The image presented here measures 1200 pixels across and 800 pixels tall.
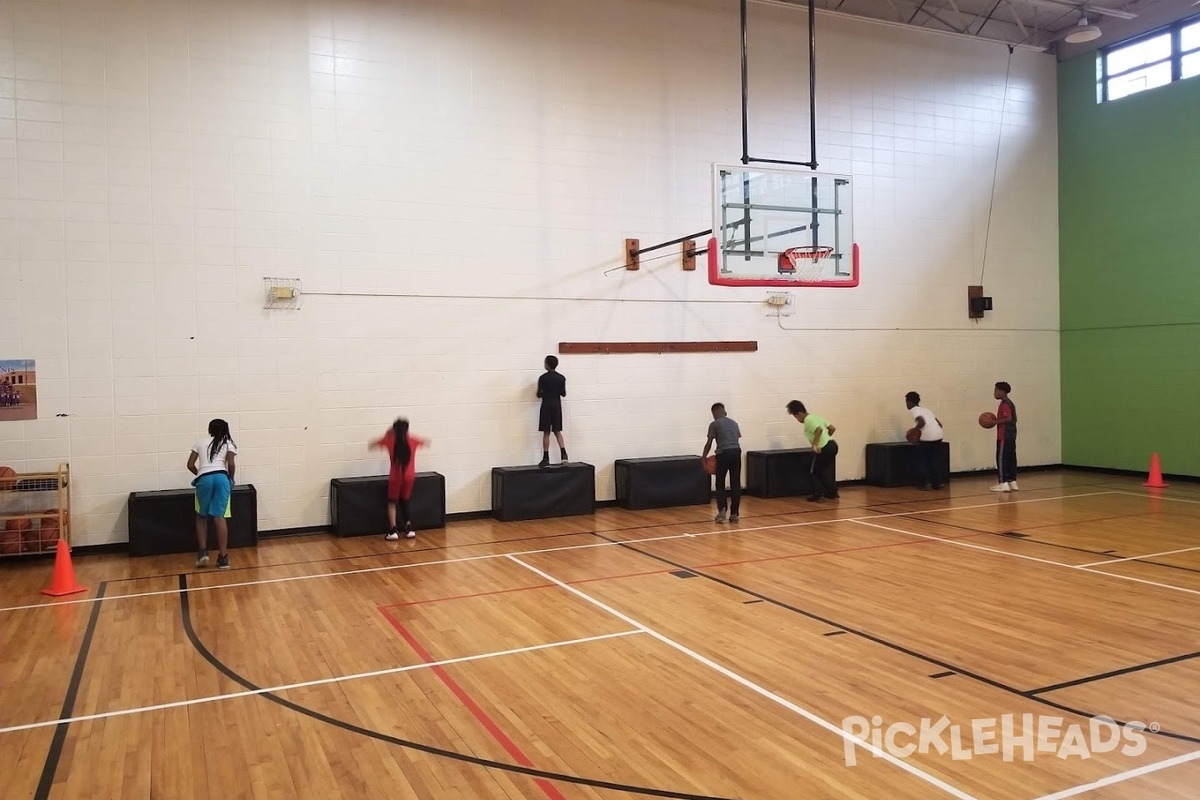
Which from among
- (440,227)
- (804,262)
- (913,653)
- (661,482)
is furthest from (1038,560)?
(440,227)

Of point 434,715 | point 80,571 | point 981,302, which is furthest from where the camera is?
point 981,302

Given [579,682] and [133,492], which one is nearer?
[579,682]

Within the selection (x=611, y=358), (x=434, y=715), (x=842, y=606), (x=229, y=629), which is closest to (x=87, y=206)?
(x=229, y=629)

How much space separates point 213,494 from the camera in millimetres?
8297

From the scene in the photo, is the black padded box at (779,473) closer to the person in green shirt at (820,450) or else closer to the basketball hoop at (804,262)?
the person in green shirt at (820,450)

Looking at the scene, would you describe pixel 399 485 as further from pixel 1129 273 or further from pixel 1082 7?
pixel 1082 7

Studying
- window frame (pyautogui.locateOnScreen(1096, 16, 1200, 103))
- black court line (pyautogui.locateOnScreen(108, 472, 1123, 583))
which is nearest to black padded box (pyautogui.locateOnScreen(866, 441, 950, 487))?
black court line (pyautogui.locateOnScreen(108, 472, 1123, 583))

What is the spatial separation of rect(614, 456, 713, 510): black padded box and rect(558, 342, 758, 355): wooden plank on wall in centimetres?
154

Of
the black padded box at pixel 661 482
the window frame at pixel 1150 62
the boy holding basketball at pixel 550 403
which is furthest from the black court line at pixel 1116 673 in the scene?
the window frame at pixel 1150 62

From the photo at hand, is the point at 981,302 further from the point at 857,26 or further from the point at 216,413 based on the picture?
the point at 216,413

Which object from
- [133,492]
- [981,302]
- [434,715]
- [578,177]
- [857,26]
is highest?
[857,26]

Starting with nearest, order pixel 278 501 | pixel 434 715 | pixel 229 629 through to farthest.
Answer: pixel 434 715 < pixel 229 629 < pixel 278 501

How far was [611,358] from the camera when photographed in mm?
11883

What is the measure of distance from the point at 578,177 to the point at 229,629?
24.9ft
